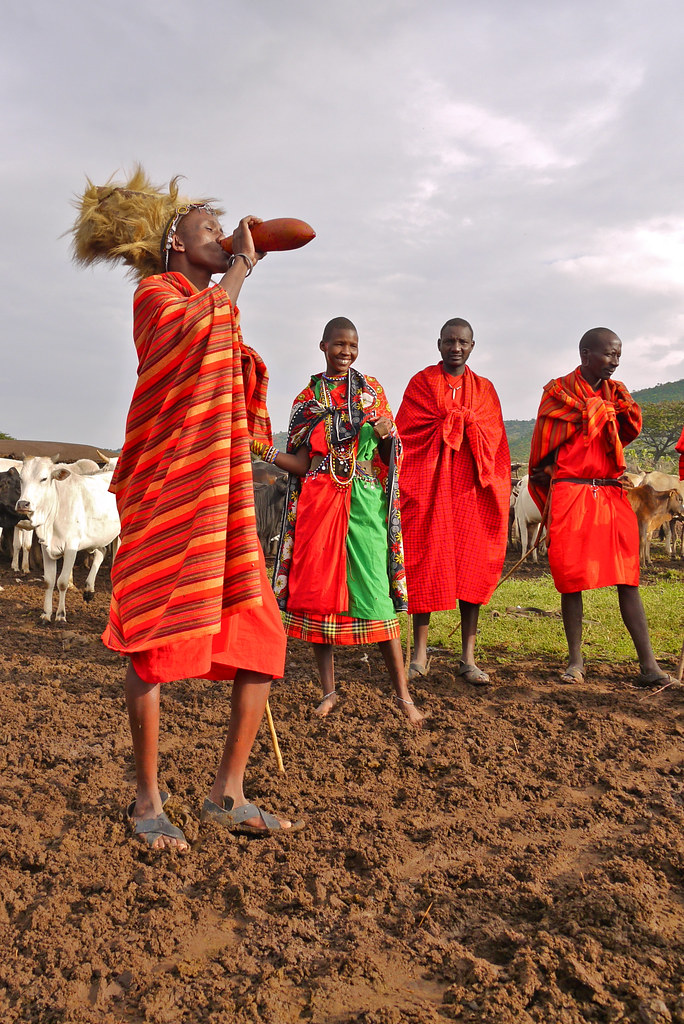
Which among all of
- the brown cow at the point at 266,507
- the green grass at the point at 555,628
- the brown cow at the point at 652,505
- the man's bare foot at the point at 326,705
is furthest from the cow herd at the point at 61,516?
the brown cow at the point at 652,505

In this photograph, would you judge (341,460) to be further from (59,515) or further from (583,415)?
(59,515)

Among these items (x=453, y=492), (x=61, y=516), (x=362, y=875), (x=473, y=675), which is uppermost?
(x=453, y=492)

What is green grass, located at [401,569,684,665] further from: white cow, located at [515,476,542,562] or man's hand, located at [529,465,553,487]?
white cow, located at [515,476,542,562]

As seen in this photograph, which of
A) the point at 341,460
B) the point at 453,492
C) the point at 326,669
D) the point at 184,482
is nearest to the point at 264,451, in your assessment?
the point at 341,460

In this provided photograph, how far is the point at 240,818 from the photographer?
2.76 metres

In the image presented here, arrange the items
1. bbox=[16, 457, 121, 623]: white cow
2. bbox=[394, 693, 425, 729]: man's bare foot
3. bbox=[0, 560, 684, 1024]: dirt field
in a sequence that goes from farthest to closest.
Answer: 1. bbox=[16, 457, 121, 623]: white cow
2. bbox=[394, 693, 425, 729]: man's bare foot
3. bbox=[0, 560, 684, 1024]: dirt field

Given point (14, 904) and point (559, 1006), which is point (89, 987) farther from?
point (559, 1006)

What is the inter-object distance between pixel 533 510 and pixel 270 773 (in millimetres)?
10117

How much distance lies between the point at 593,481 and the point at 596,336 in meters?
1.02

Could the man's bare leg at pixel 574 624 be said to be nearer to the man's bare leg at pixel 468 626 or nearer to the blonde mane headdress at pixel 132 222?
the man's bare leg at pixel 468 626

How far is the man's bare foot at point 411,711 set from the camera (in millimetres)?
4180

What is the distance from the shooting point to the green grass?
6.00m

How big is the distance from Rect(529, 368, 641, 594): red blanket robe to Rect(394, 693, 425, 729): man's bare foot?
1.59 meters

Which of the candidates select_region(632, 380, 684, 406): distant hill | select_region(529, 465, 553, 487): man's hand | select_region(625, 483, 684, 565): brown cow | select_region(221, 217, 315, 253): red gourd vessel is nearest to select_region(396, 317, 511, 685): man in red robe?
select_region(529, 465, 553, 487): man's hand
